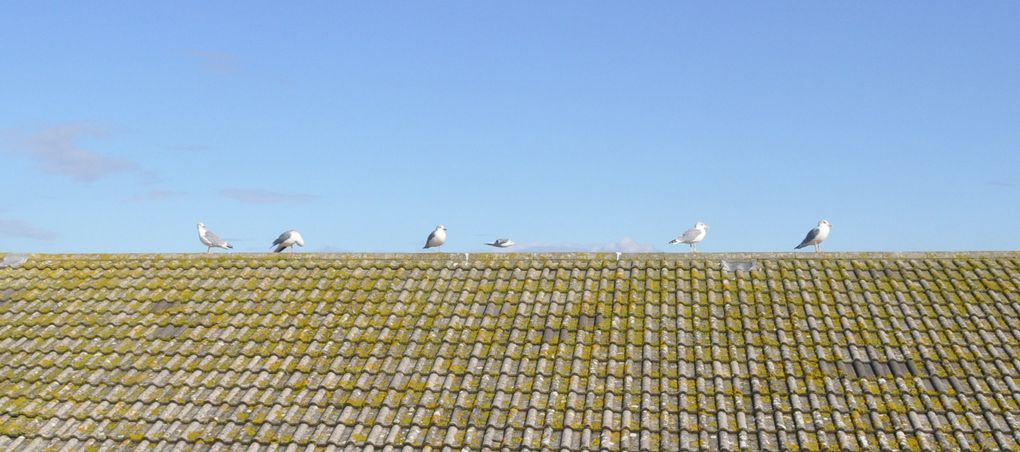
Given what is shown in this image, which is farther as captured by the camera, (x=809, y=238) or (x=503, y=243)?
(x=503, y=243)

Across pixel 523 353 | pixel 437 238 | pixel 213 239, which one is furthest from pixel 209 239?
pixel 523 353

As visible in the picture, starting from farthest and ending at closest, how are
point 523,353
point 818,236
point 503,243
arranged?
point 503,243 → point 818,236 → point 523,353

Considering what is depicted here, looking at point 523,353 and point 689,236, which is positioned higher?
point 523,353

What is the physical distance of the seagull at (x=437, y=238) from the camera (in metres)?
15.5

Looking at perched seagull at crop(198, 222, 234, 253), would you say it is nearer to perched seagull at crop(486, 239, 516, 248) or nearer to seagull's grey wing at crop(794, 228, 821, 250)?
perched seagull at crop(486, 239, 516, 248)

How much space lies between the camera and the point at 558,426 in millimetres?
9008

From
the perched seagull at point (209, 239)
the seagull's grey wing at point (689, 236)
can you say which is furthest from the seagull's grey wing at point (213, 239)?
the seagull's grey wing at point (689, 236)

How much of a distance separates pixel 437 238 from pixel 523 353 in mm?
5506

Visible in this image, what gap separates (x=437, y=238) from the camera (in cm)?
1560

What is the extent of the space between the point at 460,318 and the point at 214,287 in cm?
389

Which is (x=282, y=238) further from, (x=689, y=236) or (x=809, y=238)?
(x=809, y=238)

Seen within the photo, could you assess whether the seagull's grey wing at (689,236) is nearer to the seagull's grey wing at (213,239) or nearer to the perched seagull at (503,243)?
the perched seagull at (503,243)

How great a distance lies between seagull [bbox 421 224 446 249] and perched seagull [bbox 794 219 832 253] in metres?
5.68

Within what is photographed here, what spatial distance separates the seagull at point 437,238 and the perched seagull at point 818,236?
568 centimetres
